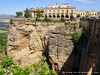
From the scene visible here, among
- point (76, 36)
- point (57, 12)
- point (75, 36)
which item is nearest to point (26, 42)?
point (75, 36)

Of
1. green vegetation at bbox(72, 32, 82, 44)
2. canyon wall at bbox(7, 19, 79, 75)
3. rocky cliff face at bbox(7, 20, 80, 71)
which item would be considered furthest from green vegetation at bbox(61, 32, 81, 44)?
rocky cliff face at bbox(7, 20, 80, 71)

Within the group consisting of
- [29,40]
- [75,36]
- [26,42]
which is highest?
[75,36]

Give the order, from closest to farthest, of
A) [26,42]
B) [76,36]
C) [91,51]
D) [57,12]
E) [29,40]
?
[91,51] → [76,36] → [29,40] → [26,42] → [57,12]

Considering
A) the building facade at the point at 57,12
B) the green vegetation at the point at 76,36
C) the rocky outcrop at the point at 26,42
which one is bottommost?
the rocky outcrop at the point at 26,42

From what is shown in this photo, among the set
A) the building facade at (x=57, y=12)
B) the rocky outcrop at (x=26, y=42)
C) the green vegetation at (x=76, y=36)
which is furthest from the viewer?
the building facade at (x=57, y=12)

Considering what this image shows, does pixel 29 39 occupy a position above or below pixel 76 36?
below

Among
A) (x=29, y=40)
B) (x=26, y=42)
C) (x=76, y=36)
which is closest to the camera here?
(x=76, y=36)

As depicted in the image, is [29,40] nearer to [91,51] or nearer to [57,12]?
[91,51]

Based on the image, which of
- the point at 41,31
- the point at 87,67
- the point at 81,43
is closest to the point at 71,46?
the point at 81,43

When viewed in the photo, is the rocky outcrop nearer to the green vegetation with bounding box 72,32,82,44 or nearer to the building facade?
the green vegetation with bounding box 72,32,82,44

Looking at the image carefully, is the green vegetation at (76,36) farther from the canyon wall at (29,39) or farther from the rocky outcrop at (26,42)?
the rocky outcrop at (26,42)

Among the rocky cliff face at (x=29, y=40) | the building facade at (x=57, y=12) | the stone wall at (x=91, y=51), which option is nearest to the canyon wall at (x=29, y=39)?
the rocky cliff face at (x=29, y=40)

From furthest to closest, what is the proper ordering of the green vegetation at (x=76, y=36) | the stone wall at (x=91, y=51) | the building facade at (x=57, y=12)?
1. the building facade at (x=57, y=12)
2. the green vegetation at (x=76, y=36)
3. the stone wall at (x=91, y=51)

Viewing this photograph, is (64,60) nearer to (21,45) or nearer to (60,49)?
(60,49)
